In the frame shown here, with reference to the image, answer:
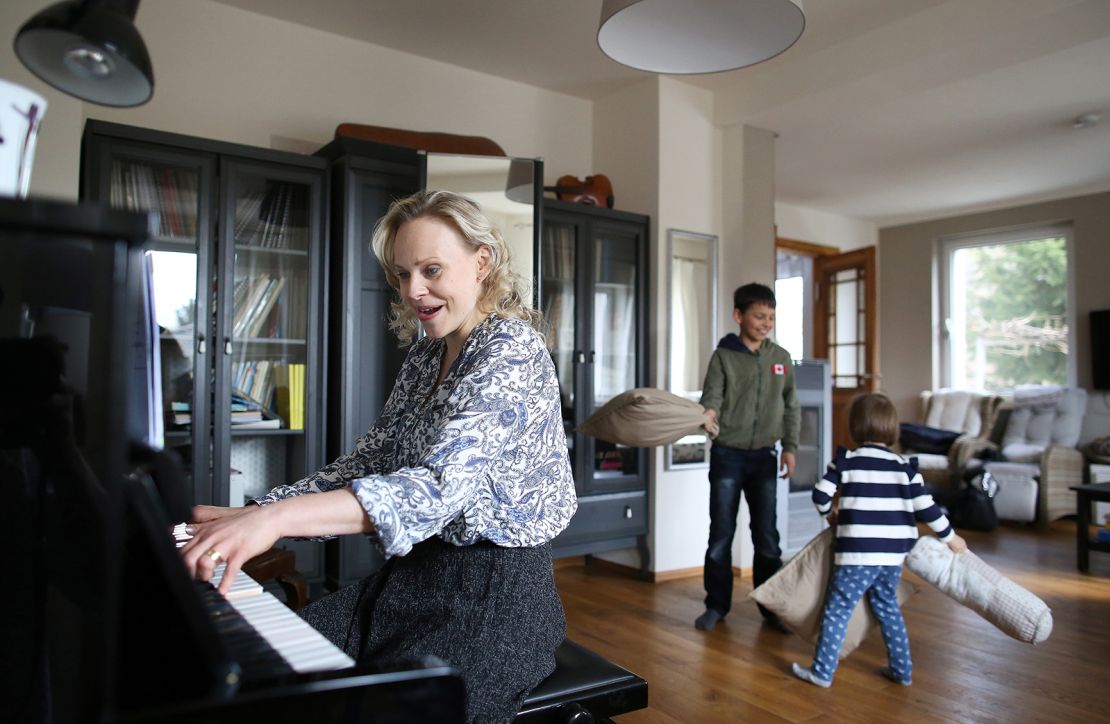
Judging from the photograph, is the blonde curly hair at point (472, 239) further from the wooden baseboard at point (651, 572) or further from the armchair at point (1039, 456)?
the armchair at point (1039, 456)

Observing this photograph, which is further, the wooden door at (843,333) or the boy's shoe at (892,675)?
the wooden door at (843,333)

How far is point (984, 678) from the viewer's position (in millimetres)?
2695

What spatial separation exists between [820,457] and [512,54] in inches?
115

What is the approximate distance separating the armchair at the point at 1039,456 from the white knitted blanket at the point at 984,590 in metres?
3.62

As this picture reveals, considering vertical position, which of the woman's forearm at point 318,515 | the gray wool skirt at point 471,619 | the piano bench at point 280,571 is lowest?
the piano bench at point 280,571

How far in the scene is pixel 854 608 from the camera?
105 inches

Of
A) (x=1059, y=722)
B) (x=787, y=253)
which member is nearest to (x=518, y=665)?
(x=1059, y=722)

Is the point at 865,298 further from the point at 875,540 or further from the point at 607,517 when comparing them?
the point at 875,540

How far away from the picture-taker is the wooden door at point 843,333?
278 inches

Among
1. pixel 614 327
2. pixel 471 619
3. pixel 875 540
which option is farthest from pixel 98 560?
pixel 614 327

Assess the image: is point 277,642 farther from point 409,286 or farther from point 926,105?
point 926,105

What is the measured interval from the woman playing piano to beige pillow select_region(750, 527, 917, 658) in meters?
1.64

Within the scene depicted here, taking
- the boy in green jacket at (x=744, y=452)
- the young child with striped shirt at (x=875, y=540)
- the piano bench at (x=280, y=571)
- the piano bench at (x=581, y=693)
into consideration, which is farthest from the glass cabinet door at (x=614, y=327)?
the piano bench at (x=581, y=693)

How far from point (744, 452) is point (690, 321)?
1.15m
